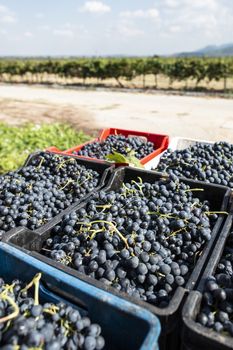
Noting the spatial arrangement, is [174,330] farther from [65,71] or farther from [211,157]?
[65,71]

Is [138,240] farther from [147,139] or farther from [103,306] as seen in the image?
[147,139]

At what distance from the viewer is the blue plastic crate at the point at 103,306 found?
1.23m

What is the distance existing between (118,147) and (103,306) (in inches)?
101

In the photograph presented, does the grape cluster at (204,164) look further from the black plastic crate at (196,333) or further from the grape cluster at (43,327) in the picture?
the grape cluster at (43,327)

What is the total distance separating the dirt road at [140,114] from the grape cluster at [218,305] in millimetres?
8210

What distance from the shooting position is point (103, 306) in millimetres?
1321

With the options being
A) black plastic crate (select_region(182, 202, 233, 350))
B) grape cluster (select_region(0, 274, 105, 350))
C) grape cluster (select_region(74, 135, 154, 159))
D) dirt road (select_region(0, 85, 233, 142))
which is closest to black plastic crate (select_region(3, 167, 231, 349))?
black plastic crate (select_region(182, 202, 233, 350))

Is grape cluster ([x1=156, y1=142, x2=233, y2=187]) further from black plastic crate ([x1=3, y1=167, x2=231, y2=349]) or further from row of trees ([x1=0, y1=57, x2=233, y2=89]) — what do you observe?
row of trees ([x1=0, y1=57, x2=233, y2=89])

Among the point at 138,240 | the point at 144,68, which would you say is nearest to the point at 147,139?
the point at 138,240

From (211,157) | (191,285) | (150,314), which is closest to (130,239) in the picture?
(191,285)

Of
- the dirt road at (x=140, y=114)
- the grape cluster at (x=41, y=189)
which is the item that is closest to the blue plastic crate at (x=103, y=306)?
the grape cluster at (x=41, y=189)

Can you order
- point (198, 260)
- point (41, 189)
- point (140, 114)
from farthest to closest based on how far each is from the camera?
point (140, 114) < point (41, 189) < point (198, 260)

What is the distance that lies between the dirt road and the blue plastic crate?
27.7 ft

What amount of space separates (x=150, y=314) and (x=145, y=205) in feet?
3.11
